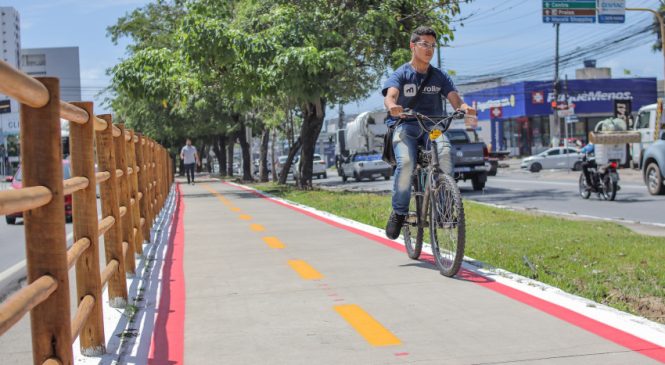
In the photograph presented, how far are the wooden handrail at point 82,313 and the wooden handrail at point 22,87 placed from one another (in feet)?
3.49

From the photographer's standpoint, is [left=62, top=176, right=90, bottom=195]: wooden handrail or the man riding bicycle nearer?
[left=62, top=176, right=90, bottom=195]: wooden handrail

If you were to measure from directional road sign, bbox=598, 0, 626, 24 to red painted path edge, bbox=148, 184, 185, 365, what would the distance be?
2384 cm

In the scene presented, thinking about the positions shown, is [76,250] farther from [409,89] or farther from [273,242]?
[273,242]

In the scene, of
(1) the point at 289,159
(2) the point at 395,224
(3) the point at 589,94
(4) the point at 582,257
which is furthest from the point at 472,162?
(3) the point at 589,94

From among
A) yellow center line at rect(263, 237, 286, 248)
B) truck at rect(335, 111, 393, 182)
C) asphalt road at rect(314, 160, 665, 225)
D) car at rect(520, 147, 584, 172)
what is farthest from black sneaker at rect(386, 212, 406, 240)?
car at rect(520, 147, 584, 172)

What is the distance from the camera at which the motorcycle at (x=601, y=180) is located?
17.7 metres

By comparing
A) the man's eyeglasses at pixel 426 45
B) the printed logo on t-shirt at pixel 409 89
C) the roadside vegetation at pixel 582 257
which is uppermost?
the man's eyeglasses at pixel 426 45

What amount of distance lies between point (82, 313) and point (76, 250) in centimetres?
30

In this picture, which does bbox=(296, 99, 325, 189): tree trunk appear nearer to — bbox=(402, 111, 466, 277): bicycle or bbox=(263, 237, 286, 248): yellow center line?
bbox=(263, 237, 286, 248): yellow center line

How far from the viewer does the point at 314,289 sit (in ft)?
19.5

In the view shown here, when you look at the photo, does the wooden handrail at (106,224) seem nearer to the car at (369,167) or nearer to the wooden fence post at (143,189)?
the wooden fence post at (143,189)

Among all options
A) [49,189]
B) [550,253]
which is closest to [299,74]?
[550,253]

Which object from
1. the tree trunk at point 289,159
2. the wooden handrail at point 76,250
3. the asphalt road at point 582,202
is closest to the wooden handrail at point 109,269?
the wooden handrail at point 76,250

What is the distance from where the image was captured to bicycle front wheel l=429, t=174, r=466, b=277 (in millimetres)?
5879
